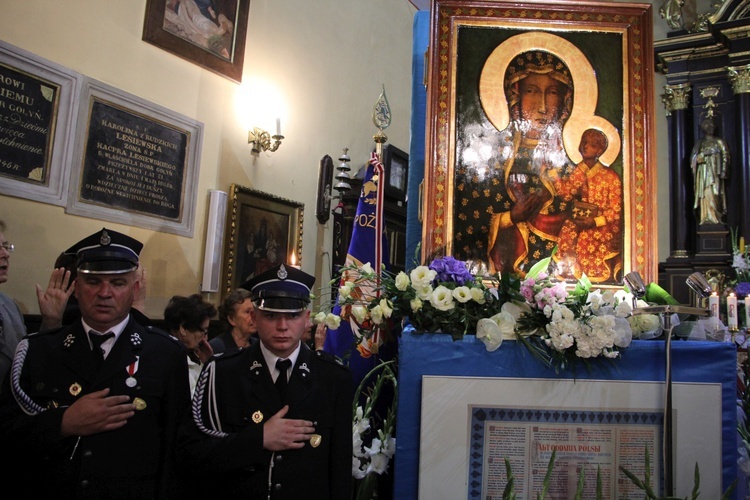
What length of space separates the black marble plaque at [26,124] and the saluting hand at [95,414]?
322 cm

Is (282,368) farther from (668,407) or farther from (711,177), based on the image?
(711,177)

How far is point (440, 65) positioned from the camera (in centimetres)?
366

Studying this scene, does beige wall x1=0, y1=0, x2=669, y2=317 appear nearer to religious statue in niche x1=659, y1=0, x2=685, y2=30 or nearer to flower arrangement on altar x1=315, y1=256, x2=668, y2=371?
religious statue in niche x1=659, y1=0, x2=685, y2=30

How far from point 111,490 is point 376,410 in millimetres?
1912

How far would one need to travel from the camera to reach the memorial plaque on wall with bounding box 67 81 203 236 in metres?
5.15

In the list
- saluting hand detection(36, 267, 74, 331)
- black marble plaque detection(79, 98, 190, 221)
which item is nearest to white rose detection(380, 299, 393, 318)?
saluting hand detection(36, 267, 74, 331)

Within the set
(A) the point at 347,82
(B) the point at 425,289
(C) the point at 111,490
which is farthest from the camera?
(A) the point at 347,82

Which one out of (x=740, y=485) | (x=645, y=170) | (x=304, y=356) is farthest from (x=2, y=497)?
(x=645, y=170)

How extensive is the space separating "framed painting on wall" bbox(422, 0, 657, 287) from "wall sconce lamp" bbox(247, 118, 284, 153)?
11.3 ft

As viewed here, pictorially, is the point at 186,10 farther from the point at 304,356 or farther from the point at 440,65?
the point at 304,356

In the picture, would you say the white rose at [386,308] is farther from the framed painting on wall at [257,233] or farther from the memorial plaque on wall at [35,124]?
the framed painting on wall at [257,233]

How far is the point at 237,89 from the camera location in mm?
6629

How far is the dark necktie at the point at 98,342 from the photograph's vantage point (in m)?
2.14

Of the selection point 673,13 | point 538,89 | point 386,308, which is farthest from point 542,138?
point 673,13
